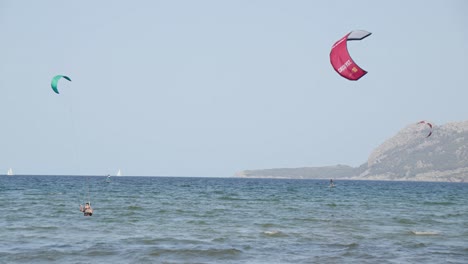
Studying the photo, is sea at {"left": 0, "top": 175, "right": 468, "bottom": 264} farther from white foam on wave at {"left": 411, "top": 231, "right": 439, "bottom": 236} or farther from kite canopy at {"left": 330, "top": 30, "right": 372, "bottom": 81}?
kite canopy at {"left": 330, "top": 30, "right": 372, "bottom": 81}

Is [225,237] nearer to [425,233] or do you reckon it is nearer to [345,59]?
[345,59]

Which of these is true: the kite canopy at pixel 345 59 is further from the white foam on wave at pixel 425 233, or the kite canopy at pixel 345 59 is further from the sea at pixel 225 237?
the white foam on wave at pixel 425 233

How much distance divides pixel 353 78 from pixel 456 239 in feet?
30.4

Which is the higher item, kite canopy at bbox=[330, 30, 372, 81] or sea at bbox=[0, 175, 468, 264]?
kite canopy at bbox=[330, 30, 372, 81]

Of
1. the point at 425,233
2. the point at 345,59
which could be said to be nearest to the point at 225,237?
the point at 345,59

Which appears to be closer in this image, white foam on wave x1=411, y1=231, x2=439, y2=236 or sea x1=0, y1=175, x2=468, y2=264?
sea x1=0, y1=175, x2=468, y2=264

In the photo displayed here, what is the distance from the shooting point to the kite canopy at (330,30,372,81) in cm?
2884

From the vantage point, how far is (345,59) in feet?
99.1

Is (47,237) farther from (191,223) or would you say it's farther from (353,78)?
(353,78)

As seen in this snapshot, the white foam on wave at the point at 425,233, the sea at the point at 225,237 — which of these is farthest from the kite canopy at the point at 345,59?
the white foam on wave at the point at 425,233

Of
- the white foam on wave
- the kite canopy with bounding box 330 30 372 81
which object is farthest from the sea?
the kite canopy with bounding box 330 30 372 81

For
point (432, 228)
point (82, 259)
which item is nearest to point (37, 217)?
point (82, 259)

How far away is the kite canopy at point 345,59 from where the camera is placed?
28844 mm

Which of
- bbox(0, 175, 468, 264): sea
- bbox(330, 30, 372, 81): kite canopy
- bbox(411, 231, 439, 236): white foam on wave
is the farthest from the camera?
bbox(411, 231, 439, 236): white foam on wave
